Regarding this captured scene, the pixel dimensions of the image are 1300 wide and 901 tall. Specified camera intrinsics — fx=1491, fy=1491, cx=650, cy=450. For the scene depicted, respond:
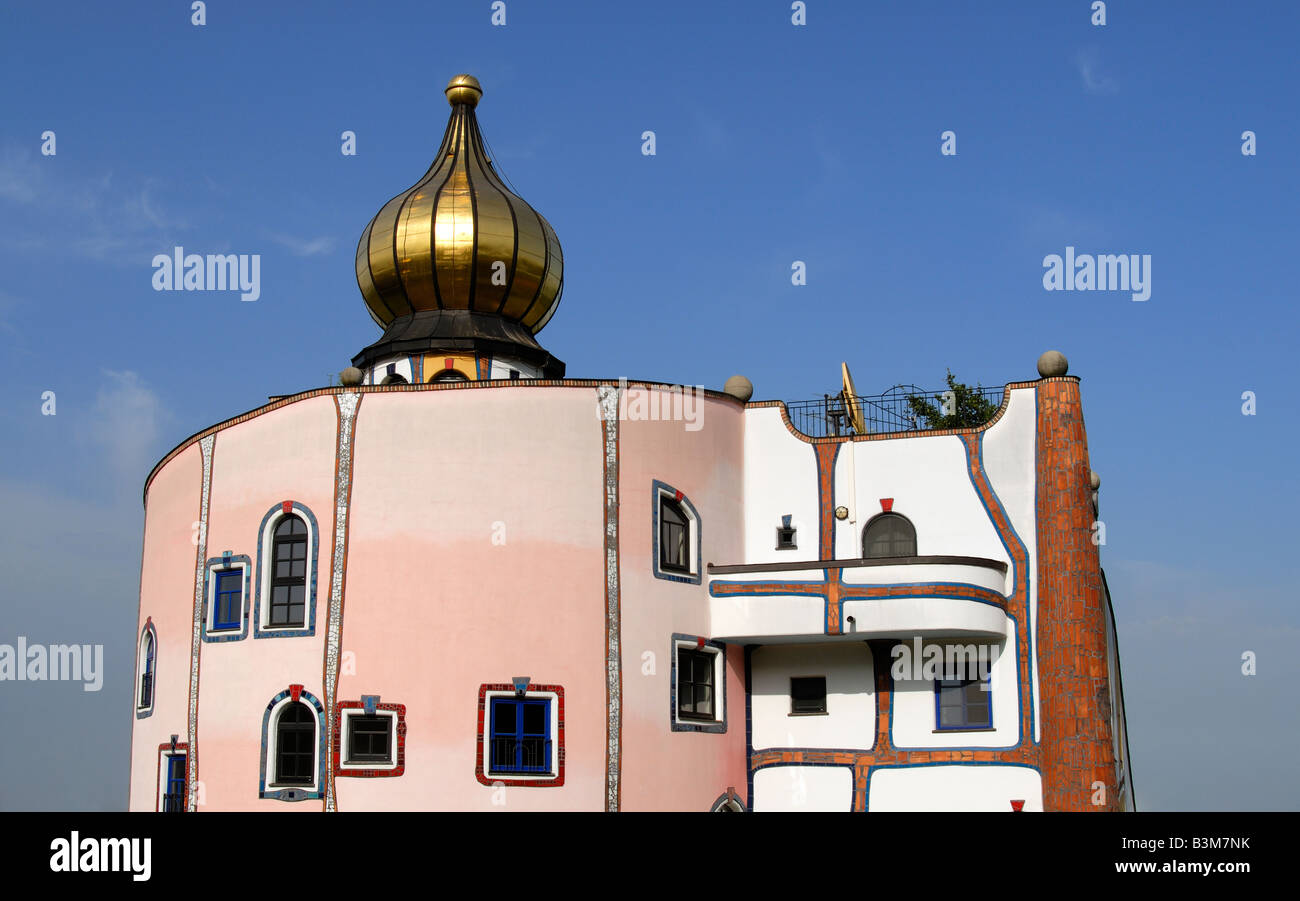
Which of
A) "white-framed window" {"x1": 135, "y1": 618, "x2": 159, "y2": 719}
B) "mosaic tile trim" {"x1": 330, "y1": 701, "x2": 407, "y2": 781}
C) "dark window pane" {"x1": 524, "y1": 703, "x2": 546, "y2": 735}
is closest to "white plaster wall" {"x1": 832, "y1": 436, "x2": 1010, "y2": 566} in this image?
"dark window pane" {"x1": 524, "y1": 703, "x2": 546, "y2": 735}

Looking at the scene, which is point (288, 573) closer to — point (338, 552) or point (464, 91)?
point (338, 552)

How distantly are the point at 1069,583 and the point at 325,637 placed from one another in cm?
1137

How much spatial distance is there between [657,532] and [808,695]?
375 cm

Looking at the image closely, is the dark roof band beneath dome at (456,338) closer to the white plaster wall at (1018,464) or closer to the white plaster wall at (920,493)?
the white plaster wall at (920,493)

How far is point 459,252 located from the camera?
2848 cm

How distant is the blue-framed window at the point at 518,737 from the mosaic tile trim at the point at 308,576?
3.15 meters

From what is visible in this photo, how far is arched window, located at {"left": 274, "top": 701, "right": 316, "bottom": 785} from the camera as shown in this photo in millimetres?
22250

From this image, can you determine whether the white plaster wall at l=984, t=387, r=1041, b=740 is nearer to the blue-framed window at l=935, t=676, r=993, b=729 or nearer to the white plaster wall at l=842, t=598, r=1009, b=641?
the white plaster wall at l=842, t=598, r=1009, b=641

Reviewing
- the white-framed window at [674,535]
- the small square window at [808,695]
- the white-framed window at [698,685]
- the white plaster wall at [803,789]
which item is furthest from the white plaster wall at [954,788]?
the white-framed window at [674,535]

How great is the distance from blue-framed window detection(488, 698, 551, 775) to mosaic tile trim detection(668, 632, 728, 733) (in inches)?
77.6

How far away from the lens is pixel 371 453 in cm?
2289

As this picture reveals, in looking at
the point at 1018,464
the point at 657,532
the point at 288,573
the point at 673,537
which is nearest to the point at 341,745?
the point at 288,573

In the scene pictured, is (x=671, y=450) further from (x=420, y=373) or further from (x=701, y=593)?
(x=420, y=373)
